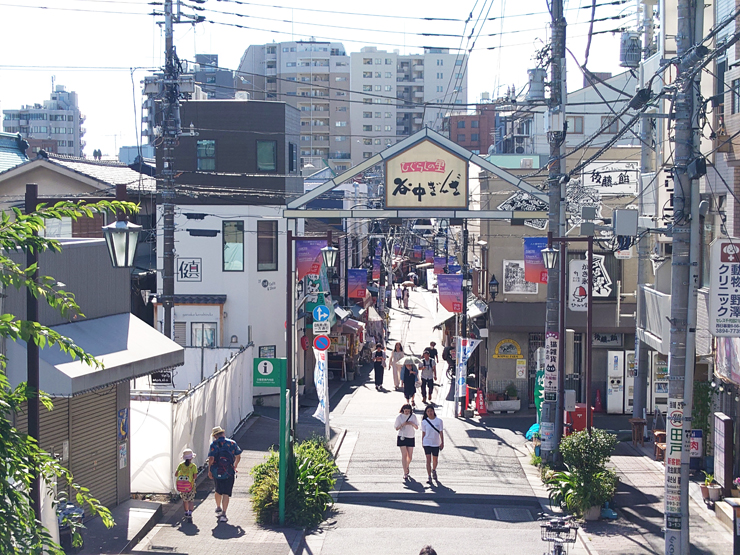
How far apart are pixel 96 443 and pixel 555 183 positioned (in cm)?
1031

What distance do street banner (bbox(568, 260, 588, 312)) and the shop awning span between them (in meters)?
13.0

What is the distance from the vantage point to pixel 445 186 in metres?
19.3

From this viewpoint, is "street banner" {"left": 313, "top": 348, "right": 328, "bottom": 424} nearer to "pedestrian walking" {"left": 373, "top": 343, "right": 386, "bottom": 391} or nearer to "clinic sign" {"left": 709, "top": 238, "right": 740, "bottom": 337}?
"clinic sign" {"left": 709, "top": 238, "right": 740, "bottom": 337}

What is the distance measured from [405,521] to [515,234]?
15425 millimetres

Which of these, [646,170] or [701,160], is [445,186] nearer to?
[646,170]

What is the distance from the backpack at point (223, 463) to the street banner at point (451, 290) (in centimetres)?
1486

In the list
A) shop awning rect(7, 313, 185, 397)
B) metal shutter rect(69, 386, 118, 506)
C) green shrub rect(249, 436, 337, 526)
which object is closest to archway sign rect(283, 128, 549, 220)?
shop awning rect(7, 313, 185, 397)

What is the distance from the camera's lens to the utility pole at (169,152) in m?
20.6

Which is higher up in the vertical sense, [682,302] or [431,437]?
[682,302]

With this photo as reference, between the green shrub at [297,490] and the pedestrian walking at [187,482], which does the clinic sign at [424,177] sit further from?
the pedestrian walking at [187,482]

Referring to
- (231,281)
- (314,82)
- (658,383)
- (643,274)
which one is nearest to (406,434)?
(643,274)

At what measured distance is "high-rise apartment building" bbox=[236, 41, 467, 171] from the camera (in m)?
94.8

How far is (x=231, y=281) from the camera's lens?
29.2 metres

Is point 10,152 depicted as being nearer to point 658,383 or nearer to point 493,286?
point 493,286
